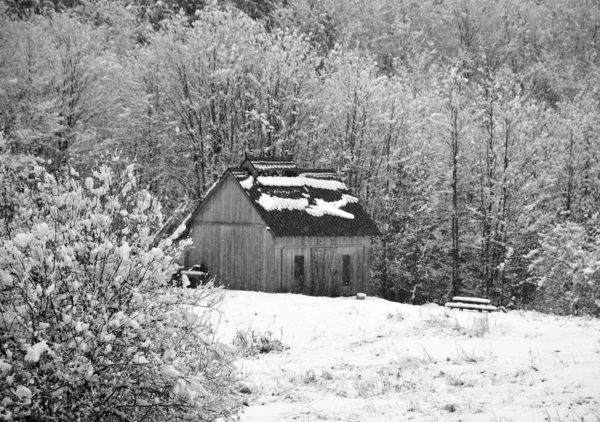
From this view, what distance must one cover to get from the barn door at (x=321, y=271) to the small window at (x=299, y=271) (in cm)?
45

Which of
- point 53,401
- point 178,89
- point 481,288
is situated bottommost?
point 481,288

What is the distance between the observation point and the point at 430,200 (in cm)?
4459

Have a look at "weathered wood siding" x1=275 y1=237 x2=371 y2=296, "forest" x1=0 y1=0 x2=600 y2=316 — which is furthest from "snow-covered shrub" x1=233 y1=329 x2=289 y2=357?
"forest" x1=0 y1=0 x2=600 y2=316

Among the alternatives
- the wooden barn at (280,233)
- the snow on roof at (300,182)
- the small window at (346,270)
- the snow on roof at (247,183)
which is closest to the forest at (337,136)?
the snow on roof at (300,182)

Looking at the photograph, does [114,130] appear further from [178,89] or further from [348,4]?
[348,4]

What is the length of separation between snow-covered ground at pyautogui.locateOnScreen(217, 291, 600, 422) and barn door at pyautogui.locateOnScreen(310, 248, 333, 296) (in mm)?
9004

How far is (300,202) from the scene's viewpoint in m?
32.4

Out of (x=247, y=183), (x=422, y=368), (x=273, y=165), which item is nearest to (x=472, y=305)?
(x=422, y=368)

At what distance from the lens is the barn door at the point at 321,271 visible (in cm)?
3181

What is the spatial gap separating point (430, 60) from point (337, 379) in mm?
59920

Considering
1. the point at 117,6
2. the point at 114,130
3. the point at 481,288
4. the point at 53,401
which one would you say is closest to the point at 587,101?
the point at 481,288

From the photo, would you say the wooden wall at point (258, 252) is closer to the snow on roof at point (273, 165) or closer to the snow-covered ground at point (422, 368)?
the snow on roof at point (273, 165)

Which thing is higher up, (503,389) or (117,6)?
(117,6)

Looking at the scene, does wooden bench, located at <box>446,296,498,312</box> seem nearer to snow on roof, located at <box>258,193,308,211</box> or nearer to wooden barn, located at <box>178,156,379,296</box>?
wooden barn, located at <box>178,156,379,296</box>
